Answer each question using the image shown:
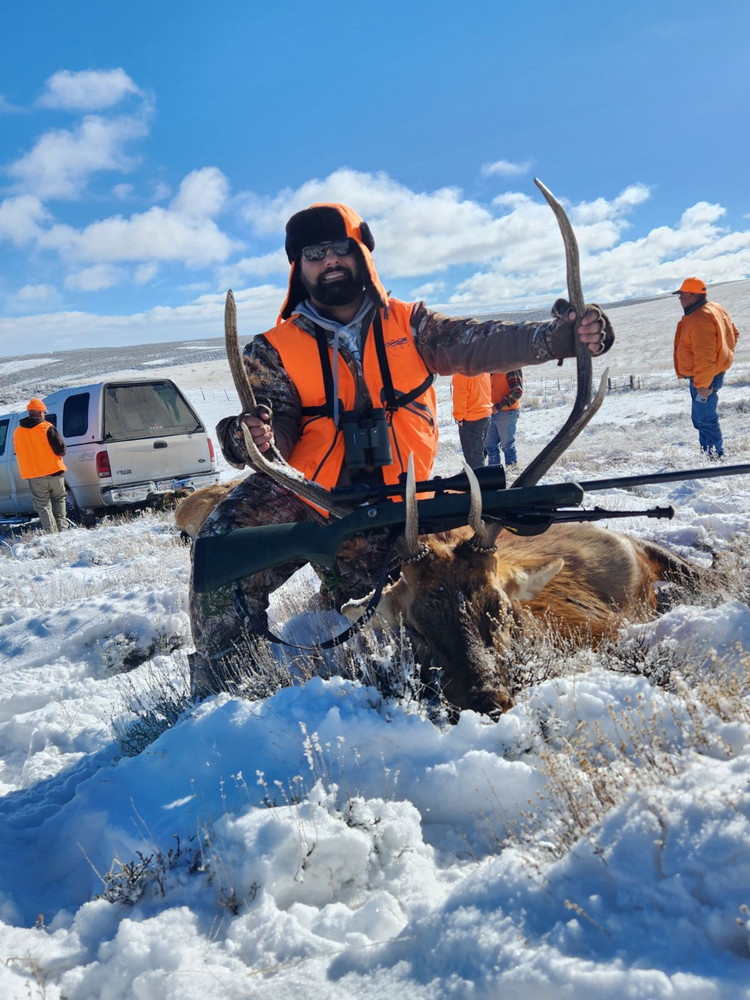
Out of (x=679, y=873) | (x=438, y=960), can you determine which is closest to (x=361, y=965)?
(x=438, y=960)

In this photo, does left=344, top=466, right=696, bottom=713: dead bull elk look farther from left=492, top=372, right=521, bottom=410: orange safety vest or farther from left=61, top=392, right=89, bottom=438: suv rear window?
left=61, top=392, right=89, bottom=438: suv rear window

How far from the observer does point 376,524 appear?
10.4 feet

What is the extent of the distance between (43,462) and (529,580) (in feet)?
30.3

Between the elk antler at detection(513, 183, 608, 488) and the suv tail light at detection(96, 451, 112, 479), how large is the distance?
8.72 m

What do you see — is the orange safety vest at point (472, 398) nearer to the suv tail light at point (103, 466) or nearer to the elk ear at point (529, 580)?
the elk ear at point (529, 580)

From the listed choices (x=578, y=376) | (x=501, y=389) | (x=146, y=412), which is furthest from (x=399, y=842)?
(x=146, y=412)

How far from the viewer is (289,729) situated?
2.57 metres

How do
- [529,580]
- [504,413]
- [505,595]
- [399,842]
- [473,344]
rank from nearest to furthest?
[399,842] < [505,595] < [529,580] < [473,344] < [504,413]

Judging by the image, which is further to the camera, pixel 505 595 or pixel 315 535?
pixel 505 595

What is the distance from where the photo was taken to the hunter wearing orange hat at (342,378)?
156 inches

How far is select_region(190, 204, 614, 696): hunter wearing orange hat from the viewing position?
13.0 feet

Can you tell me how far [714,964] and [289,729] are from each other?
1717 millimetres

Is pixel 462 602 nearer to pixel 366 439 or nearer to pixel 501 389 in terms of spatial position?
pixel 366 439

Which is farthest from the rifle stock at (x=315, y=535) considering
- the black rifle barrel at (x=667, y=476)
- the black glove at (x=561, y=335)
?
the black glove at (x=561, y=335)
